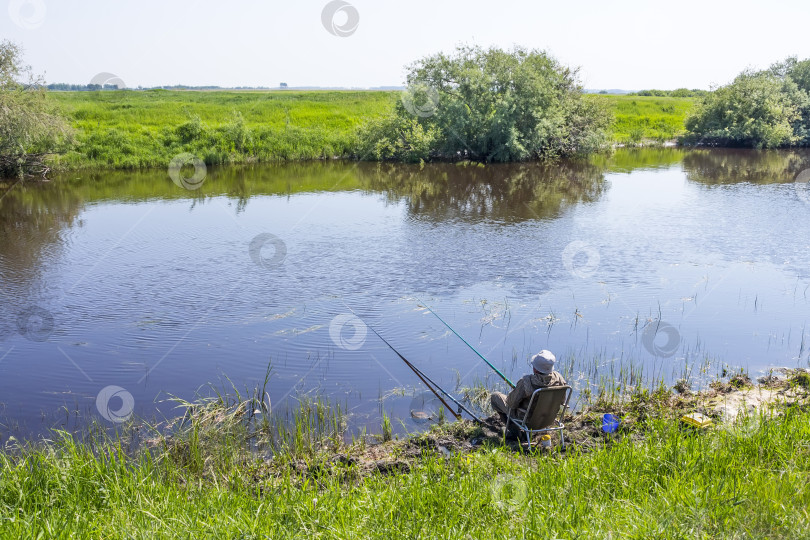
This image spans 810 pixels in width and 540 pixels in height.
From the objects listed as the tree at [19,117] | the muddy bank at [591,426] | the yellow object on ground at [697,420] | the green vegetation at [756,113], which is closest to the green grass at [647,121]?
the green vegetation at [756,113]

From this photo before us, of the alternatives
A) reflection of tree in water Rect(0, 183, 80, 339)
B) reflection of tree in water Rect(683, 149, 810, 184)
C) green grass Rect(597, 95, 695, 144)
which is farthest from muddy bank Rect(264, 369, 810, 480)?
green grass Rect(597, 95, 695, 144)

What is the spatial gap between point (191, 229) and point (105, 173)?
16615 mm

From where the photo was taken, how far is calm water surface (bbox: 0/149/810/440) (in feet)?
31.6

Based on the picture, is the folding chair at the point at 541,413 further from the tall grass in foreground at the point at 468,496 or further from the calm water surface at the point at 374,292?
the calm water surface at the point at 374,292

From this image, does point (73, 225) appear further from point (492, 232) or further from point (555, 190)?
point (555, 190)

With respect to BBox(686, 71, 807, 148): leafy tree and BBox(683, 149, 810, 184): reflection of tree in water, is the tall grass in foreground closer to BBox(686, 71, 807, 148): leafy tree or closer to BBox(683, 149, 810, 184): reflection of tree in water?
BBox(683, 149, 810, 184): reflection of tree in water

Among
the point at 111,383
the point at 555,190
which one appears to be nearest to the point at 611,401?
the point at 111,383

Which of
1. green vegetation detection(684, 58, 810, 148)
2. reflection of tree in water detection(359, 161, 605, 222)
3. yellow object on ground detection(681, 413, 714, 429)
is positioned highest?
green vegetation detection(684, 58, 810, 148)

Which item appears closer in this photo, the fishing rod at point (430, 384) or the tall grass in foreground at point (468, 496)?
the tall grass in foreground at point (468, 496)

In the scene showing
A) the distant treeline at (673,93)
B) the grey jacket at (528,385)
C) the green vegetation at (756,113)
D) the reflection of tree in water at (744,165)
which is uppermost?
the distant treeline at (673,93)

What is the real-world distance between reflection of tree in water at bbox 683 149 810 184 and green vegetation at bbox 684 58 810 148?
164 cm

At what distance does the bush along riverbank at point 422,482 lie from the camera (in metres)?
4.69

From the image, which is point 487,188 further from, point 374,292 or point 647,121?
point 647,121

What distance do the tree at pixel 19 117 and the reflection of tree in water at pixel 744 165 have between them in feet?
98.5
